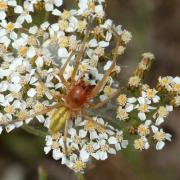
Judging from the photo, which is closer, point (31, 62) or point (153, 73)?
point (31, 62)

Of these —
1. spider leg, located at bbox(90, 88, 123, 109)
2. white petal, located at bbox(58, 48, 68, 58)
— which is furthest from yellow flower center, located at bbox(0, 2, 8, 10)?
spider leg, located at bbox(90, 88, 123, 109)

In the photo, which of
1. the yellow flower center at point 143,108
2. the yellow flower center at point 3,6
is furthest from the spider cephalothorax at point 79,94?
the yellow flower center at point 3,6

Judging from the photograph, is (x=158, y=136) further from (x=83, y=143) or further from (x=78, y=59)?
(x=78, y=59)

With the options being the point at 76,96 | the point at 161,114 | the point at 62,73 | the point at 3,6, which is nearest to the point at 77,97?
the point at 76,96

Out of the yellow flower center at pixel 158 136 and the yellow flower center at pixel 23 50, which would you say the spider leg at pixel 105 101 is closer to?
the yellow flower center at pixel 158 136

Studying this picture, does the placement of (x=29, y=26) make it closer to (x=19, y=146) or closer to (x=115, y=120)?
(x=115, y=120)

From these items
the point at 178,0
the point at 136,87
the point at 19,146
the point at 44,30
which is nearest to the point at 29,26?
the point at 44,30
